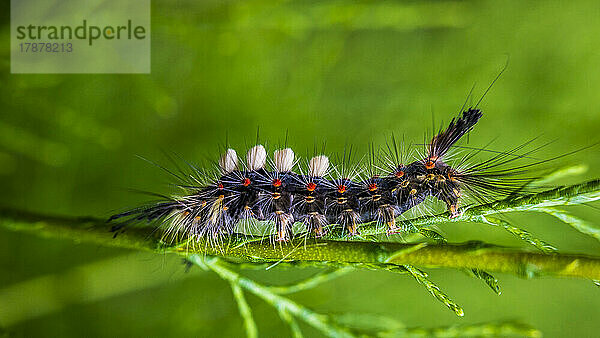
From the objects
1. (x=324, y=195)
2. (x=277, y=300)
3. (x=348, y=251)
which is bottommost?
(x=277, y=300)

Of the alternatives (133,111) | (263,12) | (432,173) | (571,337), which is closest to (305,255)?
(432,173)

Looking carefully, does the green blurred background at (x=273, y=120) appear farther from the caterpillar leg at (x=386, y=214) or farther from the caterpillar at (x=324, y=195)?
the caterpillar leg at (x=386, y=214)

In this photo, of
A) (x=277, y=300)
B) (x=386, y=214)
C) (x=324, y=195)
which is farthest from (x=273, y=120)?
(x=277, y=300)

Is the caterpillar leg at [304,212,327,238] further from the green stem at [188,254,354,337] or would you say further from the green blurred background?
the green blurred background

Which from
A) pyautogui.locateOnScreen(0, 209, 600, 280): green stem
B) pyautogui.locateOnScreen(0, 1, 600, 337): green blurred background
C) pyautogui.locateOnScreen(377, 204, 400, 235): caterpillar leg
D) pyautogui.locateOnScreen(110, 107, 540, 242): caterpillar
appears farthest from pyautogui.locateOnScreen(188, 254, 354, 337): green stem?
pyautogui.locateOnScreen(0, 1, 600, 337): green blurred background

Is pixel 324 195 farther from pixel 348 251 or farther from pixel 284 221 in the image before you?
pixel 348 251

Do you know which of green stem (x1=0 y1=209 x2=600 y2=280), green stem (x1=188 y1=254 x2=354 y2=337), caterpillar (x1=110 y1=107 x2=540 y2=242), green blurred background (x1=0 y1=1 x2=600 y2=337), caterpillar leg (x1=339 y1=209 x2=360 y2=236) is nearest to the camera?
green stem (x1=0 y1=209 x2=600 y2=280)

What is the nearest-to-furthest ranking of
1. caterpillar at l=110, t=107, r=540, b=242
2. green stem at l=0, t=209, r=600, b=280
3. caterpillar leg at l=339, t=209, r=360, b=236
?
green stem at l=0, t=209, r=600, b=280 → caterpillar leg at l=339, t=209, r=360, b=236 → caterpillar at l=110, t=107, r=540, b=242
